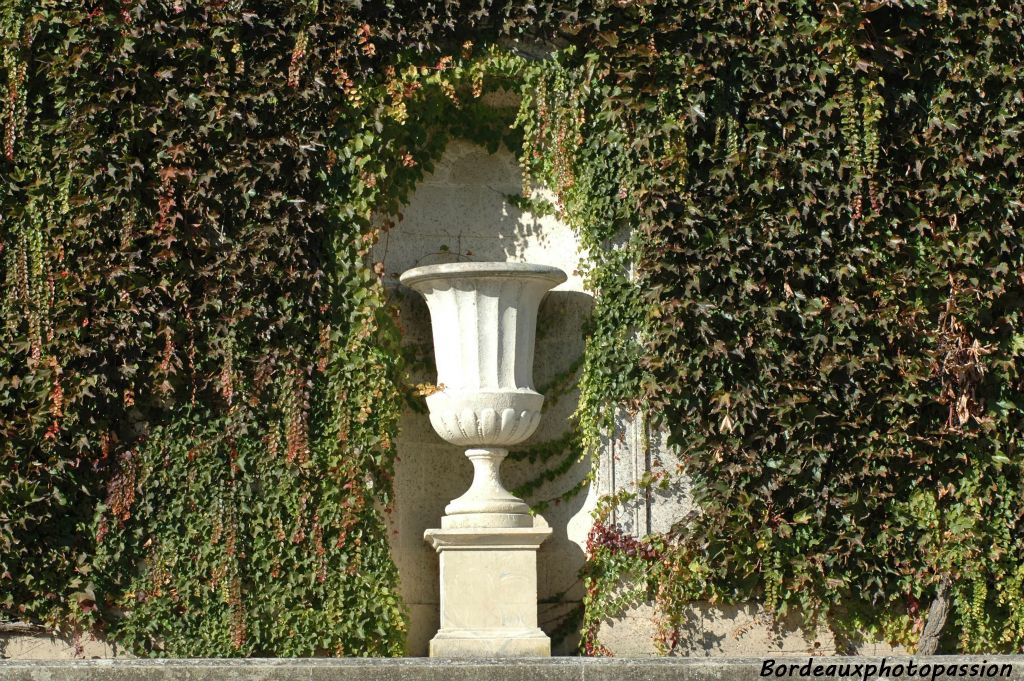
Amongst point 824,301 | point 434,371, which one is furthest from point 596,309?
point 824,301

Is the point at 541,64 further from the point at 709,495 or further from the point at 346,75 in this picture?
the point at 709,495

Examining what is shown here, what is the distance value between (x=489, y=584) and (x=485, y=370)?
95 centimetres

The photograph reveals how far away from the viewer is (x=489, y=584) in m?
6.16

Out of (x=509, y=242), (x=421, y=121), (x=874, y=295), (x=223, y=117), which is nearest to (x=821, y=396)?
(x=874, y=295)

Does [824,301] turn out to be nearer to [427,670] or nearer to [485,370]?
[485,370]

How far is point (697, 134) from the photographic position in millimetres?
6320

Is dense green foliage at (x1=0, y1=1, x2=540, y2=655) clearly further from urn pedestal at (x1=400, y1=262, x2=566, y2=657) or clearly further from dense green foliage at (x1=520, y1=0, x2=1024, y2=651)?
dense green foliage at (x1=520, y1=0, x2=1024, y2=651)

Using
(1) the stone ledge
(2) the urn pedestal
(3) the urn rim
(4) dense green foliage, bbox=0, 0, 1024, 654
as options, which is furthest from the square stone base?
(3) the urn rim

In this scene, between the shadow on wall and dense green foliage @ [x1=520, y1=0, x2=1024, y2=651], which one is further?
the shadow on wall

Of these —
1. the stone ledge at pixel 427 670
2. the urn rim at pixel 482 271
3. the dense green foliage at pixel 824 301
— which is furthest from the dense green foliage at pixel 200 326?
the stone ledge at pixel 427 670

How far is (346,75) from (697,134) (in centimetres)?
162

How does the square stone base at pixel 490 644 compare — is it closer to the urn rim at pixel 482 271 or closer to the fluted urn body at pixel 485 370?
the fluted urn body at pixel 485 370

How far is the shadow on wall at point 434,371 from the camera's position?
657 cm

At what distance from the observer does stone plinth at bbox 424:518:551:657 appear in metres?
6.12
